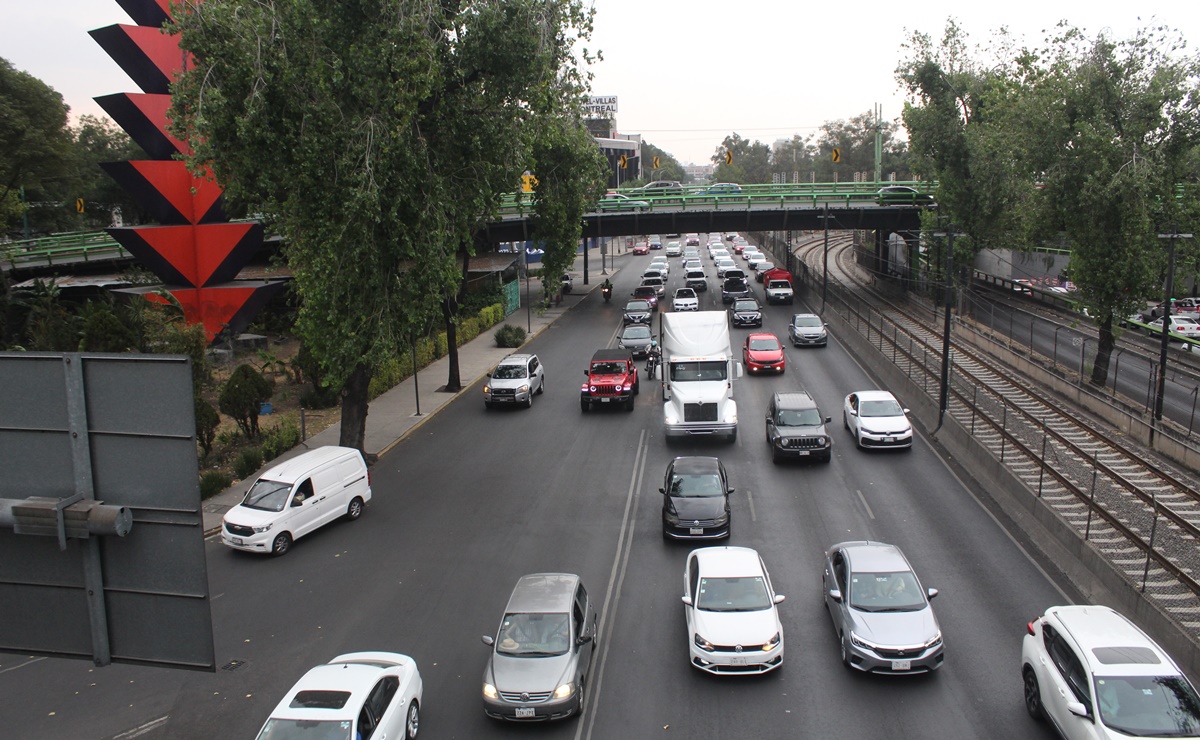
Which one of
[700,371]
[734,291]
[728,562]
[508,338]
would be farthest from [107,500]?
Result: [734,291]

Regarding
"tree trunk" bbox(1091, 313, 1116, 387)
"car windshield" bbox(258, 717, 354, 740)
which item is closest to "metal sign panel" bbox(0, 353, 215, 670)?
"car windshield" bbox(258, 717, 354, 740)

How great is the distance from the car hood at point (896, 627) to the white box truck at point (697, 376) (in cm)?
1283

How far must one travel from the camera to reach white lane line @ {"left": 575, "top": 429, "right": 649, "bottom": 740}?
1370cm

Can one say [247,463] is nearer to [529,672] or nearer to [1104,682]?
[529,672]

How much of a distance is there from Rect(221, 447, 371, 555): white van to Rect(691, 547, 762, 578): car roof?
9552 millimetres

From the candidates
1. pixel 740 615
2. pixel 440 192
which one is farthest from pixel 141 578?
pixel 440 192

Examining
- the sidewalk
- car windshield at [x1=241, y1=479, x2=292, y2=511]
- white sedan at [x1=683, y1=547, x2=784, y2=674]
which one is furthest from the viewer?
the sidewalk

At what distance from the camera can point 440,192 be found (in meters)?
23.6

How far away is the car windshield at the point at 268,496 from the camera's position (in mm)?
19766

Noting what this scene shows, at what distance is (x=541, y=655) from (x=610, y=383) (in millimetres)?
18877

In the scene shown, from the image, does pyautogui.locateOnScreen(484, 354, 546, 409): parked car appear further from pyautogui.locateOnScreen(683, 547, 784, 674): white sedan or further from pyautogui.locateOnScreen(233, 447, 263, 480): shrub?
pyautogui.locateOnScreen(683, 547, 784, 674): white sedan

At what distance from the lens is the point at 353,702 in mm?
11164

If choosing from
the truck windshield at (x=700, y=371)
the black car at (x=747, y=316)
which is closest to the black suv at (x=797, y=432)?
the truck windshield at (x=700, y=371)

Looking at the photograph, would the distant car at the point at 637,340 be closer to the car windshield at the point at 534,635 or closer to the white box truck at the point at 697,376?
the white box truck at the point at 697,376
